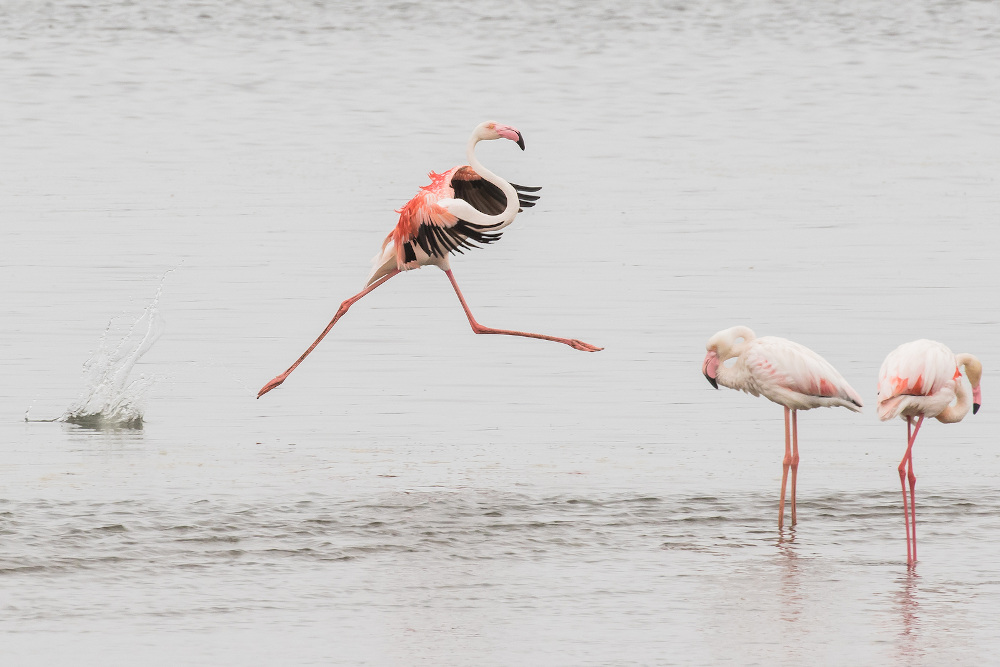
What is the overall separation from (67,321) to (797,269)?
17.5 ft

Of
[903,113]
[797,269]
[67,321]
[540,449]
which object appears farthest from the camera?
[903,113]

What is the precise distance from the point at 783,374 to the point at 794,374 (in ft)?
0.15

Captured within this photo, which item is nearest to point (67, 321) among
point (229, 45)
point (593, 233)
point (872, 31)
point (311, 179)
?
point (593, 233)

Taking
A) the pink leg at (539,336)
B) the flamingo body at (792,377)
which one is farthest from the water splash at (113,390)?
the flamingo body at (792,377)

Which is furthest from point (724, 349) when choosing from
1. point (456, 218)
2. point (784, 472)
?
point (456, 218)

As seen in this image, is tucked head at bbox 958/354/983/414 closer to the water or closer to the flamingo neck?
the flamingo neck

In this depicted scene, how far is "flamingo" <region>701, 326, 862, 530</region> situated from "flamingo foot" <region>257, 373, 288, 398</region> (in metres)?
2.91

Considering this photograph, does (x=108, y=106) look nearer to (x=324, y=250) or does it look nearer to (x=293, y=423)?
(x=324, y=250)

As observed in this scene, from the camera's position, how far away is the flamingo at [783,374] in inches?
308

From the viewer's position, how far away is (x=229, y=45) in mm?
35250

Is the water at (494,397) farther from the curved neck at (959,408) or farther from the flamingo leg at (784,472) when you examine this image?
the curved neck at (959,408)

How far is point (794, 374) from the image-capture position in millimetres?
7809

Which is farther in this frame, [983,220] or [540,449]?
[983,220]

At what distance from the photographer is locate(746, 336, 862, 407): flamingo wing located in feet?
25.6
